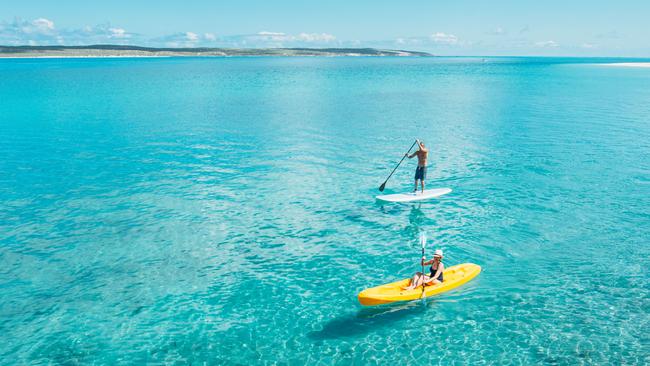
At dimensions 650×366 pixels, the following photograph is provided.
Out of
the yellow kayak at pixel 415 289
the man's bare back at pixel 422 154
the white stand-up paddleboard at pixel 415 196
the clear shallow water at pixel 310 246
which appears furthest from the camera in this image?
the man's bare back at pixel 422 154

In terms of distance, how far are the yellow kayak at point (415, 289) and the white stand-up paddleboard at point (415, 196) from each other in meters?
8.48

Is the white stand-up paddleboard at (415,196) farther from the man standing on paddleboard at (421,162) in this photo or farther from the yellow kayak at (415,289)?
the yellow kayak at (415,289)

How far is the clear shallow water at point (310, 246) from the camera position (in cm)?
1545

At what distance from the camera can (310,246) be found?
22172mm

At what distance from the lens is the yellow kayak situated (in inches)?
658

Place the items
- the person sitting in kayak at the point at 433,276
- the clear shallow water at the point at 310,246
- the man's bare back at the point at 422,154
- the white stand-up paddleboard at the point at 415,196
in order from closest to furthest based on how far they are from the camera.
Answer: the clear shallow water at the point at 310,246 < the person sitting in kayak at the point at 433,276 < the white stand-up paddleboard at the point at 415,196 < the man's bare back at the point at 422,154

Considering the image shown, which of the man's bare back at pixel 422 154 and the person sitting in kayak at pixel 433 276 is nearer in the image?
the person sitting in kayak at pixel 433 276

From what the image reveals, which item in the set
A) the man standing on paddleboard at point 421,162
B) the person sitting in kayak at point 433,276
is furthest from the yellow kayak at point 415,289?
the man standing on paddleboard at point 421,162

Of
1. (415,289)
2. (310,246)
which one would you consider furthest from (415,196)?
(415,289)

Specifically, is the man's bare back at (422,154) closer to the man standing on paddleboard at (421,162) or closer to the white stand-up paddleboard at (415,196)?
the man standing on paddleboard at (421,162)

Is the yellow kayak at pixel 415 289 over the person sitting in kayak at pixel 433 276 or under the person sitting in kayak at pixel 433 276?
under

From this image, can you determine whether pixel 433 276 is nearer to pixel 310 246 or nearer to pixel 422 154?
pixel 310 246


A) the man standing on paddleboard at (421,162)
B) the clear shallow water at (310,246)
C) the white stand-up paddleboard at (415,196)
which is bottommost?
the clear shallow water at (310,246)

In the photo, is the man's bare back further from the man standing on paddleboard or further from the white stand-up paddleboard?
the white stand-up paddleboard
